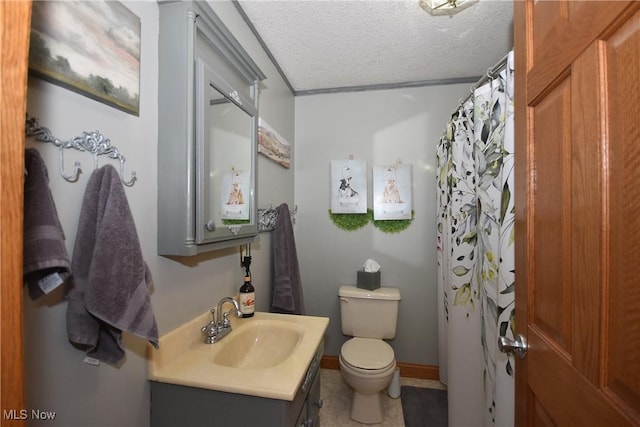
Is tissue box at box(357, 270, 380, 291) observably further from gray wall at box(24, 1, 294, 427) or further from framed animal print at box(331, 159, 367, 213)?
gray wall at box(24, 1, 294, 427)

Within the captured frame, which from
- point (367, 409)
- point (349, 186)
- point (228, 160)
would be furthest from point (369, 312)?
point (228, 160)

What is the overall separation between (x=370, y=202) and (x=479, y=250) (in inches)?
42.9

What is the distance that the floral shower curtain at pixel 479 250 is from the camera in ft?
3.11

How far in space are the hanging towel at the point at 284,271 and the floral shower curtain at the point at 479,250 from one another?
0.96 m

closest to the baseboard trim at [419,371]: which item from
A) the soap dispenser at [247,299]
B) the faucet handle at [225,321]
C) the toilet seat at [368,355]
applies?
the toilet seat at [368,355]

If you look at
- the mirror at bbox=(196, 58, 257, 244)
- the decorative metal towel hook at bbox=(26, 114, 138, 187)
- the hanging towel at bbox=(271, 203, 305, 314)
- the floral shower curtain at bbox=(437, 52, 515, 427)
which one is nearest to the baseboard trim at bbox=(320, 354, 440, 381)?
the floral shower curtain at bbox=(437, 52, 515, 427)

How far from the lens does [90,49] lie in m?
0.69

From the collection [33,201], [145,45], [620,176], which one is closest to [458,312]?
[620,176]

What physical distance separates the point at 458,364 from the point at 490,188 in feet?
3.21

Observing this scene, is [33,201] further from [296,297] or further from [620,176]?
[296,297]

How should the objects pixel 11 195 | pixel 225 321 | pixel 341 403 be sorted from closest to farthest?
pixel 11 195, pixel 225 321, pixel 341 403

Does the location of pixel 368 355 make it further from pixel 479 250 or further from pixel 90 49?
pixel 90 49

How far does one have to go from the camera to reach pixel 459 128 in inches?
58.3

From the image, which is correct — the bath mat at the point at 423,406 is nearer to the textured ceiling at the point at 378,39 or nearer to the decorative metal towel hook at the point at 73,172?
the decorative metal towel hook at the point at 73,172
